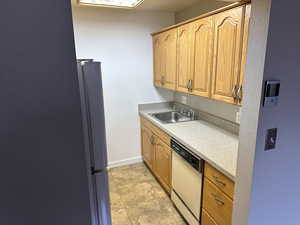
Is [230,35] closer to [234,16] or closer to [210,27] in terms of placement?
[234,16]

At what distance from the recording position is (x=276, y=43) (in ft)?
3.38

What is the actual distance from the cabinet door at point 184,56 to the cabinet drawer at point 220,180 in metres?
1.04

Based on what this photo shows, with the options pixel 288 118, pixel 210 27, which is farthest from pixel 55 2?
pixel 210 27

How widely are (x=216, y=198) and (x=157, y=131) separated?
120cm

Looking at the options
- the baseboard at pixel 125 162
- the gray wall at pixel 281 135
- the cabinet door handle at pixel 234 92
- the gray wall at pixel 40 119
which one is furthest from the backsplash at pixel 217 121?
the gray wall at pixel 40 119

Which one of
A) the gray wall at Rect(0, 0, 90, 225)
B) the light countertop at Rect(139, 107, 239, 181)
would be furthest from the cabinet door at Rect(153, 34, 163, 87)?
the gray wall at Rect(0, 0, 90, 225)

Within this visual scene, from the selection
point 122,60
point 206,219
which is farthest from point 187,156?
point 122,60

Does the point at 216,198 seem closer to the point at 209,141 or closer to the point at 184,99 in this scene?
the point at 209,141

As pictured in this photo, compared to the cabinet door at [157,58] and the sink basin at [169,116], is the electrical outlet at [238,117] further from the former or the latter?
the cabinet door at [157,58]

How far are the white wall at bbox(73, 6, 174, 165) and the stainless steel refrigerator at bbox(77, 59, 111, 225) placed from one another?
74.1 inches

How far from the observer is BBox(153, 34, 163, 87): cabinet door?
288cm

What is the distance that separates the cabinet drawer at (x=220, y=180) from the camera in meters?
1.40

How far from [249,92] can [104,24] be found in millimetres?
2390

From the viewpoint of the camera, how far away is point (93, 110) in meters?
1.14
